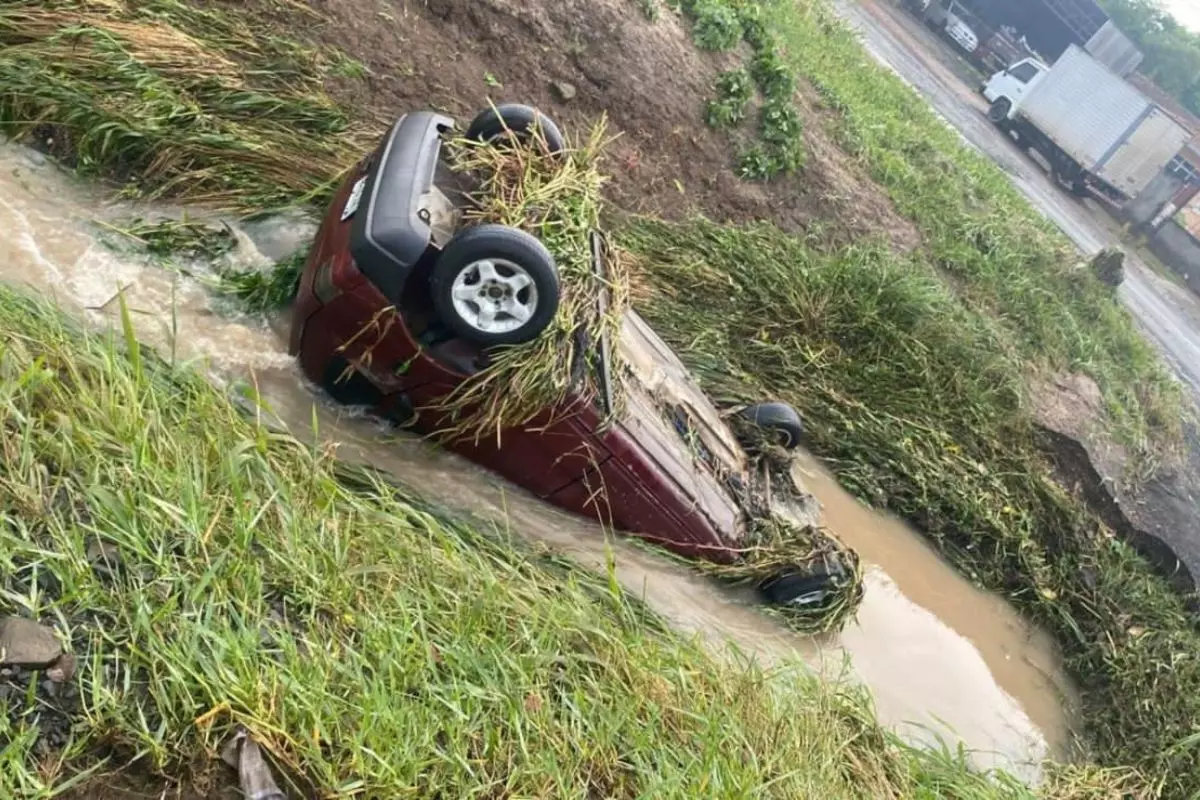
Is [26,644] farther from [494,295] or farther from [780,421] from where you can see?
[780,421]

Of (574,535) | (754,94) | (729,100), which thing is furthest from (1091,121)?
(574,535)

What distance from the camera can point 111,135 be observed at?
492 cm

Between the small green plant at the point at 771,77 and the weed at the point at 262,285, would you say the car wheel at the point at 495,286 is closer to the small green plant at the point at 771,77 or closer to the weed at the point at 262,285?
the weed at the point at 262,285

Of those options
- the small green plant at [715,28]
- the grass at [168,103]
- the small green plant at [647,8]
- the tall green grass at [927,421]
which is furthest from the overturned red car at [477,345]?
the small green plant at [715,28]

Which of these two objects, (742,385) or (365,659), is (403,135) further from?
(742,385)

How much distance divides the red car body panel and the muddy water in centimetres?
13

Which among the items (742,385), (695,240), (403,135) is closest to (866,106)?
(695,240)

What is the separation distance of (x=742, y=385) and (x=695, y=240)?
149 centimetres

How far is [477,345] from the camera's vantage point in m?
3.72

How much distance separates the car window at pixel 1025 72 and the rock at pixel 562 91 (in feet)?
73.9

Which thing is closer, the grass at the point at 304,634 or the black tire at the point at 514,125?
the grass at the point at 304,634

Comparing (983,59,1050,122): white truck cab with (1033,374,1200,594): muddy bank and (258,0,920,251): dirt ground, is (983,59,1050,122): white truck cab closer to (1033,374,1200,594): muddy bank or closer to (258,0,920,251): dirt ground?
(1033,374,1200,594): muddy bank

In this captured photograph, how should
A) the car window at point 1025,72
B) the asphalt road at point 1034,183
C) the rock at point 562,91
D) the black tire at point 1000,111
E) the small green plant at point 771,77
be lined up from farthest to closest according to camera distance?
1. the black tire at point 1000,111
2. the car window at point 1025,72
3. the asphalt road at point 1034,183
4. the small green plant at point 771,77
5. the rock at point 562,91

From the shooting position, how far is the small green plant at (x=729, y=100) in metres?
8.41
